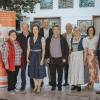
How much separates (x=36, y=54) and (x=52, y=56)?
50 cm

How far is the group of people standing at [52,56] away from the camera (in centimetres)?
1203

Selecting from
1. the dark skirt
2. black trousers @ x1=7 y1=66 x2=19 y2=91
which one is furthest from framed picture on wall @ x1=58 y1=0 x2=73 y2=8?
the dark skirt

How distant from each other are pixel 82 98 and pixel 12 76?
2150 millimetres

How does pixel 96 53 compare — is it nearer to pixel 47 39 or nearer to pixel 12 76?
pixel 47 39

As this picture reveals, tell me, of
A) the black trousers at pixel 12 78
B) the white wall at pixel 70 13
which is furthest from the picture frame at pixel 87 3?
the black trousers at pixel 12 78

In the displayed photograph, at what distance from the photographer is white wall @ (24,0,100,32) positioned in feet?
98.6

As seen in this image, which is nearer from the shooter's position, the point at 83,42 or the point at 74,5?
the point at 83,42

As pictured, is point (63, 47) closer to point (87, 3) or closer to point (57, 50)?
point (57, 50)

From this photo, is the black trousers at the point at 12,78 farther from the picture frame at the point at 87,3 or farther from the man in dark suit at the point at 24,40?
the picture frame at the point at 87,3

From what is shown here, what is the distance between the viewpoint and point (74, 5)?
30516mm

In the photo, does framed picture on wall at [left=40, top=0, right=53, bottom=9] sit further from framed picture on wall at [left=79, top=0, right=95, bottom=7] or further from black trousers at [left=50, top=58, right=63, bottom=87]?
black trousers at [left=50, top=58, right=63, bottom=87]

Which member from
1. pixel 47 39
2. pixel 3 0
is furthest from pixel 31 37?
pixel 3 0

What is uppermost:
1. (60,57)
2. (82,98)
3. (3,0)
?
(3,0)

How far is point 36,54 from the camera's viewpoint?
12.0m
